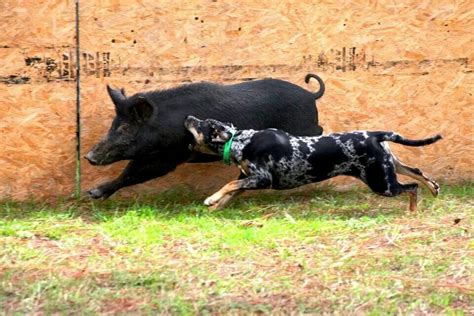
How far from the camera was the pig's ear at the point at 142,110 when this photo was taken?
24.5ft

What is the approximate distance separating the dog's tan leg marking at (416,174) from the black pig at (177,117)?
86 cm

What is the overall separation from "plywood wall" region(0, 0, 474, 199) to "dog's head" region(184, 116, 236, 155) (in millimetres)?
677

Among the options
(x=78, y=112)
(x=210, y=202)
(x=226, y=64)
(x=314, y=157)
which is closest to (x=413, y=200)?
(x=314, y=157)

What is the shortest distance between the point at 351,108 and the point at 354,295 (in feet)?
12.1

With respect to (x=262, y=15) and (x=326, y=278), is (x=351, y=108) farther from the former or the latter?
(x=326, y=278)

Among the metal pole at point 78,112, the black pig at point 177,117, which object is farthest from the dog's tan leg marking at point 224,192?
the metal pole at point 78,112

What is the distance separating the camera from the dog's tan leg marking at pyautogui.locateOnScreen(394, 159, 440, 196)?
25.0ft

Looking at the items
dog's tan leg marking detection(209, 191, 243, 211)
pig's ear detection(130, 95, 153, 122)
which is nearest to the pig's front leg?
pig's ear detection(130, 95, 153, 122)

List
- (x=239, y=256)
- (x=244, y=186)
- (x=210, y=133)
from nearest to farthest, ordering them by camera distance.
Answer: (x=239, y=256), (x=244, y=186), (x=210, y=133)

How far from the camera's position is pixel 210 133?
7.40m

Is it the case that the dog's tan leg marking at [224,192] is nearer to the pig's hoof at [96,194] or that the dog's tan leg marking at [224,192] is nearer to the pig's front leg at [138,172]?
the pig's front leg at [138,172]

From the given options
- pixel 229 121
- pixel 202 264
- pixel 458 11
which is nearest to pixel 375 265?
pixel 202 264

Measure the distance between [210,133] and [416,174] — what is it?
6.20 ft

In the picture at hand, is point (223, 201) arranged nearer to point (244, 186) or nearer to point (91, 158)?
point (244, 186)
